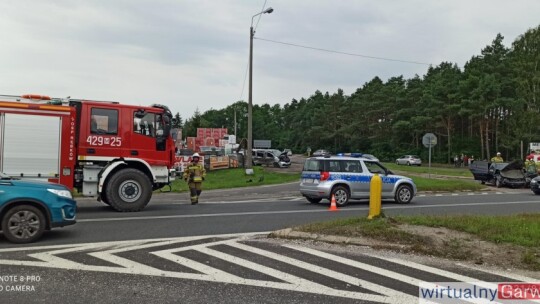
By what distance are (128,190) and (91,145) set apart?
160 centimetres

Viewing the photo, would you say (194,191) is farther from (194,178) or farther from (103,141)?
(103,141)

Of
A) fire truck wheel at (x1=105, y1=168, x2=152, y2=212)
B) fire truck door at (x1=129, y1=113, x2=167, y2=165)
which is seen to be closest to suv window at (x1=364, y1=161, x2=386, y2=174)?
fire truck door at (x1=129, y1=113, x2=167, y2=165)

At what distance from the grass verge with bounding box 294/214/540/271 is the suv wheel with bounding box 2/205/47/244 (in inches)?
184

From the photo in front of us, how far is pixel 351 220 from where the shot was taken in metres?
9.55

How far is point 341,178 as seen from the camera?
15781mm

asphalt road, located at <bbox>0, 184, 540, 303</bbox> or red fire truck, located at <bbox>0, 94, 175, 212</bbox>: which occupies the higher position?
red fire truck, located at <bbox>0, 94, 175, 212</bbox>

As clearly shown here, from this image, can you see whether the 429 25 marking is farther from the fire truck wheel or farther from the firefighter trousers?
the firefighter trousers

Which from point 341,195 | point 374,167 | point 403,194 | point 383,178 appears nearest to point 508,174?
point 403,194

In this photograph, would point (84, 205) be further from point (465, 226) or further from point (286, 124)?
point (286, 124)

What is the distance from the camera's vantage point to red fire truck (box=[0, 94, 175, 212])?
11984 mm

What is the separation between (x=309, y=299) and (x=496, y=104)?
59270mm

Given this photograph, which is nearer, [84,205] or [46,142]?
[46,142]

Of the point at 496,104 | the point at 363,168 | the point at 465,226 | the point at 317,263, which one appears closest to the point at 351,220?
the point at 465,226

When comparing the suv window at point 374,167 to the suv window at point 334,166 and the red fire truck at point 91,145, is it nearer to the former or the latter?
the suv window at point 334,166
